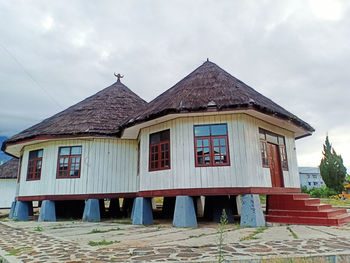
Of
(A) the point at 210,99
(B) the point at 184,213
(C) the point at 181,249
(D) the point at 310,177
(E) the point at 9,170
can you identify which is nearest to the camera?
(C) the point at 181,249

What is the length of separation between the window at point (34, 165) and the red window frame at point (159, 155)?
5.50 m

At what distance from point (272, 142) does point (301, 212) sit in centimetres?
275

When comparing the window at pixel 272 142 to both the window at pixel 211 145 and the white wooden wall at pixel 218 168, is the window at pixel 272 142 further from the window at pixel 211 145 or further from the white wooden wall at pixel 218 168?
the window at pixel 211 145

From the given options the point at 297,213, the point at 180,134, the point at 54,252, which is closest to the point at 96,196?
the point at 180,134

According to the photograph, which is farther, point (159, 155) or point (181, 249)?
point (159, 155)

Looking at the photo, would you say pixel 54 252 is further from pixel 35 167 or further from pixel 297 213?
pixel 35 167

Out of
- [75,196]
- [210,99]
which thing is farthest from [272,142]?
[75,196]

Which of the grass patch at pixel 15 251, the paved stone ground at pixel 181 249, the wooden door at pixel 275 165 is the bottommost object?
the grass patch at pixel 15 251

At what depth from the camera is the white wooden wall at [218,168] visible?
→ 322 inches

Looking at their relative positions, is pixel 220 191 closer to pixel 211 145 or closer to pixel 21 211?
pixel 211 145

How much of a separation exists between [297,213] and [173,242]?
432 centimetres

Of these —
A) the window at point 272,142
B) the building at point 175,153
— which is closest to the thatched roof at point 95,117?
the building at point 175,153

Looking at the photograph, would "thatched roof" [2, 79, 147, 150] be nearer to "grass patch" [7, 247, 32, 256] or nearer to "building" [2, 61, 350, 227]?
"building" [2, 61, 350, 227]

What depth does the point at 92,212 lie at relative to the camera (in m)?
10.9
